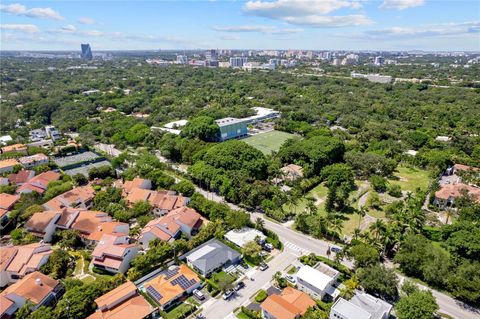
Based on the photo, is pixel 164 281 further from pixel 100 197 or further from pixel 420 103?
pixel 420 103

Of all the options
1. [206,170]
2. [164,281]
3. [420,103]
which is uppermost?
[420,103]

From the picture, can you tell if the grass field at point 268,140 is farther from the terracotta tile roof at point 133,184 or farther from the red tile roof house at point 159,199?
the terracotta tile roof at point 133,184

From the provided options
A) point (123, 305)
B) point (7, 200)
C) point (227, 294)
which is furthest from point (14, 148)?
point (227, 294)

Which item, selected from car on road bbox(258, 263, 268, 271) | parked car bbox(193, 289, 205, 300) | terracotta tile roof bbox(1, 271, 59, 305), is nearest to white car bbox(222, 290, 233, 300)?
parked car bbox(193, 289, 205, 300)

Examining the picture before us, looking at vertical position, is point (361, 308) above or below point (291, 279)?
above

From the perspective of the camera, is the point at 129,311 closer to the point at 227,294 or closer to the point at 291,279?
the point at 227,294

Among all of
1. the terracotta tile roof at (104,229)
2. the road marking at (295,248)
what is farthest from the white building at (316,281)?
the terracotta tile roof at (104,229)

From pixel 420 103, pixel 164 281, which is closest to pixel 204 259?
pixel 164 281
